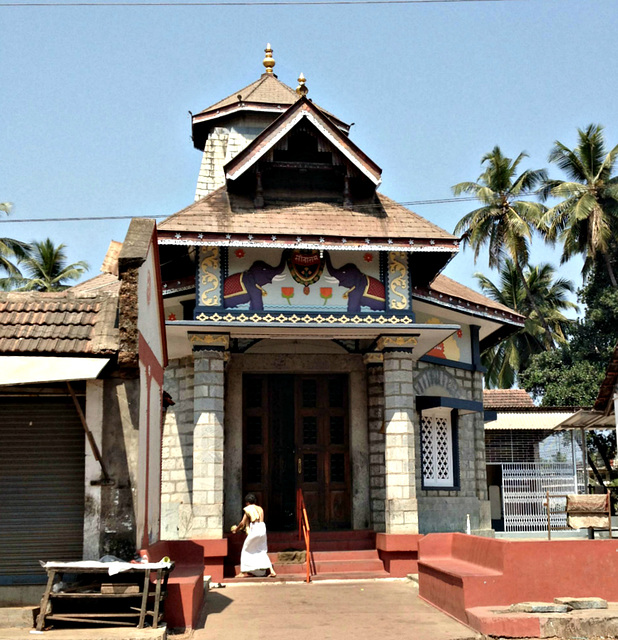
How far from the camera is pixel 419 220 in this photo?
15.8 m

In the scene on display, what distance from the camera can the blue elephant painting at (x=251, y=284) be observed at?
14805 mm

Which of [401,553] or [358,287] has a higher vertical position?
[358,287]

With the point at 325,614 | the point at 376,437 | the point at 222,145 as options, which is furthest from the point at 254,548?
the point at 222,145

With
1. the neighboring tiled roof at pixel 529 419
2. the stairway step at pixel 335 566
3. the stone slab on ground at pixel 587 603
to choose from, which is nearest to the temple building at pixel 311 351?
the stairway step at pixel 335 566

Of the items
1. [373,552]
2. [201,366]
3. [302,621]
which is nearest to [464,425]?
[373,552]

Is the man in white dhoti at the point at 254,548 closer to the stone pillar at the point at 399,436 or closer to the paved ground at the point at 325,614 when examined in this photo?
the paved ground at the point at 325,614

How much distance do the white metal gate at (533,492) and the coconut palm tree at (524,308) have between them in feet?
73.4

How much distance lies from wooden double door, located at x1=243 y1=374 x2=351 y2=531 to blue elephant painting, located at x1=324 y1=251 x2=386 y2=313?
2557mm

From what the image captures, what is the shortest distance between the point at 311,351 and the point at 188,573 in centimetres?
640

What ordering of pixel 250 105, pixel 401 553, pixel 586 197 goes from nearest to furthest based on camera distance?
pixel 401 553 → pixel 250 105 → pixel 586 197

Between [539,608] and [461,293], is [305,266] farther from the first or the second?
[539,608]

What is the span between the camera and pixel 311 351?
17062 millimetres

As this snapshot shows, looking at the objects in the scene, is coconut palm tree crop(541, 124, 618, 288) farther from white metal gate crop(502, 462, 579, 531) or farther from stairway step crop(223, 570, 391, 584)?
stairway step crop(223, 570, 391, 584)

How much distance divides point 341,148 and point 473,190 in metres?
25.5
